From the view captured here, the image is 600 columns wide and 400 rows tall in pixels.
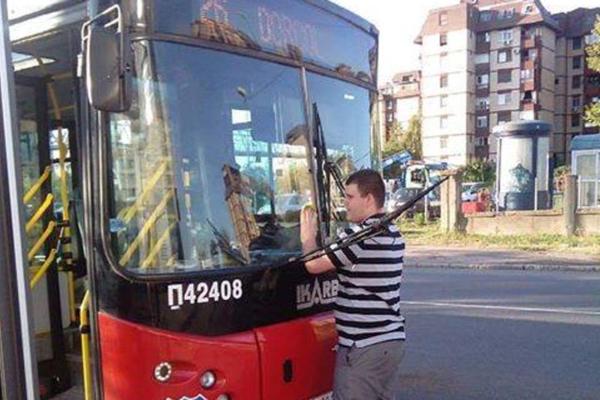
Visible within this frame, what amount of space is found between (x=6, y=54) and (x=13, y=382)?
117 cm

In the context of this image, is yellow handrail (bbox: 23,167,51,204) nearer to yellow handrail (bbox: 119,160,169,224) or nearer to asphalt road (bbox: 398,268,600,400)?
yellow handrail (bbox: 119,160,169,224)

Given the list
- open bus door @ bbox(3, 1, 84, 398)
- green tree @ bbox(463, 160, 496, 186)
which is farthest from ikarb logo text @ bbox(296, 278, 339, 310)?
green tree @ bbox(463, 160, 496, 186)

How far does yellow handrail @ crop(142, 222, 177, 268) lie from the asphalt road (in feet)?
11.6

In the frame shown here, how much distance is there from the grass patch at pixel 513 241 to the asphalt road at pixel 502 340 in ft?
14.7

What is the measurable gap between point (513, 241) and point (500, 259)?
9.30 feet

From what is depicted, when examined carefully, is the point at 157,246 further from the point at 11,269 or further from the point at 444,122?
the point at 444,122

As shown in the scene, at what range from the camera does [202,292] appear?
2.89 m

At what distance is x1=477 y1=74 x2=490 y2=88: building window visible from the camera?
2790 inches

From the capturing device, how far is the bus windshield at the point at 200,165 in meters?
2.84

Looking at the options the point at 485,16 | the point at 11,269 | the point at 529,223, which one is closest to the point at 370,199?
the point at 11,269

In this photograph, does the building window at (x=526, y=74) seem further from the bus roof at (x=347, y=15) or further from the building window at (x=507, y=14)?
the bus roof at (x=347, y=15)

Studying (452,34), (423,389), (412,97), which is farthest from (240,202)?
(412,97)

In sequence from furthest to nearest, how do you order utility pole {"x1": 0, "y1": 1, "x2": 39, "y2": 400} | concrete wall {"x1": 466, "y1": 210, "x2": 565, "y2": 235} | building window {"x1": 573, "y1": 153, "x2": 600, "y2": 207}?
building window {"x1": 573, "y1": 153, "x2": 600, "y2": 207}, concrete wall {"x1": 466, "y1": 210, "x2": 565, "y2": 235}, utility pole {"x1": 0, "y1": 1, "x2": 39, "y2": 400}

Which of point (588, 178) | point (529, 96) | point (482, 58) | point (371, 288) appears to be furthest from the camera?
point (482, 58)
